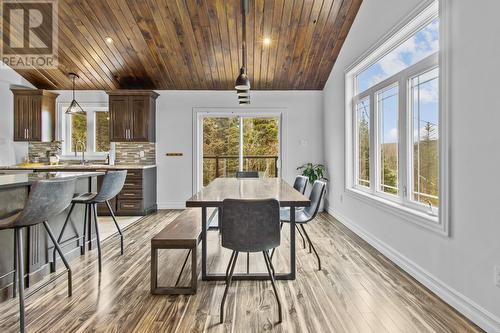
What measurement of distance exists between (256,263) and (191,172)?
11.3 feet

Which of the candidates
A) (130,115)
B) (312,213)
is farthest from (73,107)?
(312,213)

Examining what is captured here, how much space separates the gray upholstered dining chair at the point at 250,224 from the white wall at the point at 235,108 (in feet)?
13.4

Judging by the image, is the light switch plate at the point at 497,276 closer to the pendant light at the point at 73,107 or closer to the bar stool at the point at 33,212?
the bar stool at the point at 33,212

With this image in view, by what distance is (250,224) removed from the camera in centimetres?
213

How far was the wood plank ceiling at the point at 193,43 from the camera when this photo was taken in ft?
13.6

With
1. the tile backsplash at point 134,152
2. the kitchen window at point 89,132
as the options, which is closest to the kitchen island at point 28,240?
the tile backsplash at point 134,152

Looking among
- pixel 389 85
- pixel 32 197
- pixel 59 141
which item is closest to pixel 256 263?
pixel 32 197

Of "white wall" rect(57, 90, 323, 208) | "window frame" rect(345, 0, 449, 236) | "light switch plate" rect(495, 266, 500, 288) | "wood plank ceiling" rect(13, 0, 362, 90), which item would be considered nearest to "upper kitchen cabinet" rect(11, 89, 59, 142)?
"wood plank ceiling" rect(13, 0, 362, 90)

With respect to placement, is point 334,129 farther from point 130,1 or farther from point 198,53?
point 130,1

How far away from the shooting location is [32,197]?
195 cm

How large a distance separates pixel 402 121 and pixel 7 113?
22.0 feet

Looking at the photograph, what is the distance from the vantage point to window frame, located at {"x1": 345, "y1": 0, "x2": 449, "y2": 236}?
2336 millimetres

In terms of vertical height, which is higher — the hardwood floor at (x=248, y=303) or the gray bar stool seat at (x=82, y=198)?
the gray bar stool seat at (x=82, y=198)

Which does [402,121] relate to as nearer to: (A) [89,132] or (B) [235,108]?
(B) [235,108]
